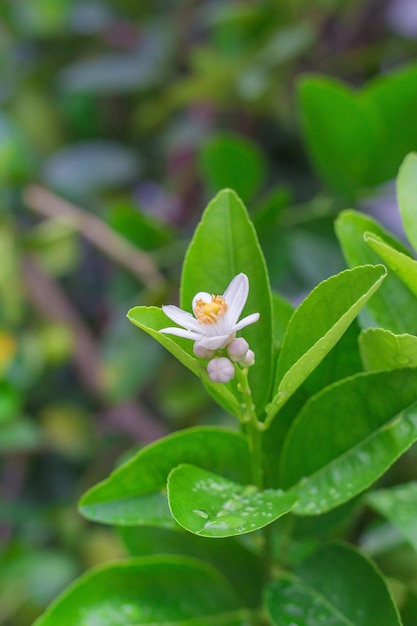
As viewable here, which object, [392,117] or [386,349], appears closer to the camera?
[386,349]

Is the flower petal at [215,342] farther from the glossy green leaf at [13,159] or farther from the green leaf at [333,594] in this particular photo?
Result: the glossy green leaf at [13,159]

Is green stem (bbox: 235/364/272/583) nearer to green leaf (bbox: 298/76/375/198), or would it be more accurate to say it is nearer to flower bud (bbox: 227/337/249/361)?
flower bud (bbox: 227/337/249/361)

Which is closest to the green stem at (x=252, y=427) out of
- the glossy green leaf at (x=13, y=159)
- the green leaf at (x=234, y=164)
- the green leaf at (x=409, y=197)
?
the green leaf at (x=409, y=197)

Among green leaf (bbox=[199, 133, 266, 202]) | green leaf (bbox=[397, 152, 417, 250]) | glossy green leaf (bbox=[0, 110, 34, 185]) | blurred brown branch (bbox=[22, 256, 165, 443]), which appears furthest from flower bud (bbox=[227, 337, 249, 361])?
glossy green leaf (bbox=[0, 110, 34, 185])

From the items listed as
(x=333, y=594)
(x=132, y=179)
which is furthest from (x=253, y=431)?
(x=132, y=179)

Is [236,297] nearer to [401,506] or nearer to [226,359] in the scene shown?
[226,359]

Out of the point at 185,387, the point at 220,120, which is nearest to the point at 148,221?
the point at 185,387
